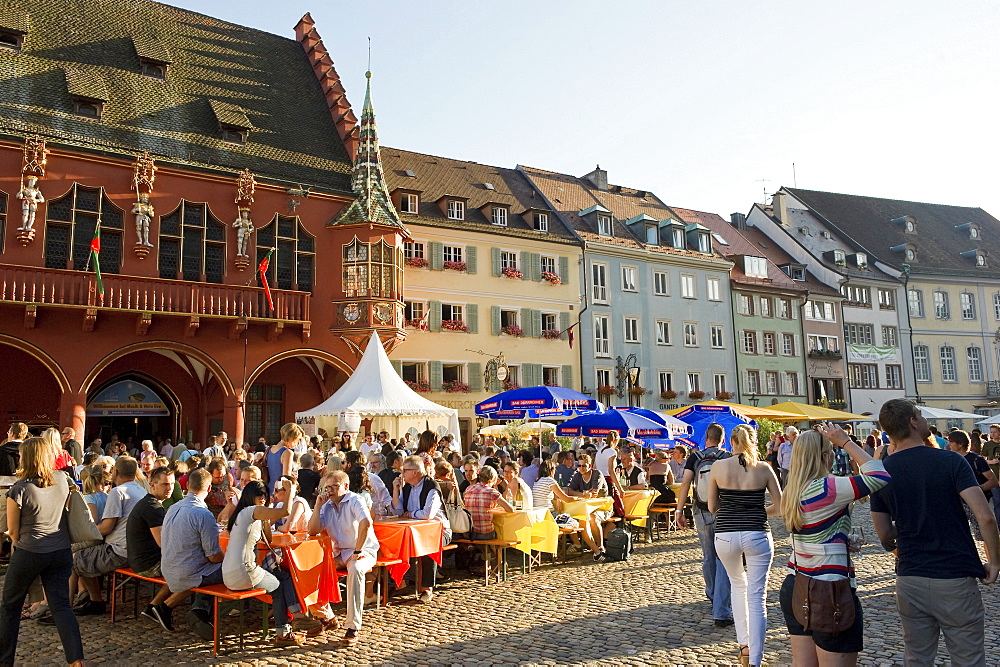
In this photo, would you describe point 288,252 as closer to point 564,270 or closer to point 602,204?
point 564,270

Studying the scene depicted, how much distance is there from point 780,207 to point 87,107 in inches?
1473

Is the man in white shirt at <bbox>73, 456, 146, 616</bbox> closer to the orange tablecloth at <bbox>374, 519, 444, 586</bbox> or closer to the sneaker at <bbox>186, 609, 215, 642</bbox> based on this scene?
the sneaker at <bbox>186, 609, 215, 642</bbox>

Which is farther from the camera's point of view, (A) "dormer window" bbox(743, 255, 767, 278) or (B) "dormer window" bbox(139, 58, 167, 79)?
(A) "dormer window" bbox(743, 255, 767, 278)

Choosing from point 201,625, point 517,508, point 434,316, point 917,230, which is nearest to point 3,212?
point 434,316

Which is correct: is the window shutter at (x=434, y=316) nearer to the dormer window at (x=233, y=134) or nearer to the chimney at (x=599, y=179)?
the dormer window at (x=233, y=134)

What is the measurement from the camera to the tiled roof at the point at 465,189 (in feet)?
105

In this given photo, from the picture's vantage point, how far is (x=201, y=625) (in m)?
7.75

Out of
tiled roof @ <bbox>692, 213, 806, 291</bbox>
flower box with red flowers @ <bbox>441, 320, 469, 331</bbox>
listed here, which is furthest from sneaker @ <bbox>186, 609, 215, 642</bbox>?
tiled roof @ <bbox>692, 213, 806, 291</bbox>

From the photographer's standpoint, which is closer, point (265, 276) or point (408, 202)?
point (265, 276)

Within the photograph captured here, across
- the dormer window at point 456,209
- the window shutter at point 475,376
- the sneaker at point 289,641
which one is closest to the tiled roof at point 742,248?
the dormer window at point 456,209

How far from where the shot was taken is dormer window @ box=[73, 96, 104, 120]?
2314 cm

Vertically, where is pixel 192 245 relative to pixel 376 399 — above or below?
above

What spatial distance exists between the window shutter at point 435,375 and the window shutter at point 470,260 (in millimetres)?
3951

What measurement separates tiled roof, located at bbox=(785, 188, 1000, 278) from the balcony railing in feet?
116
